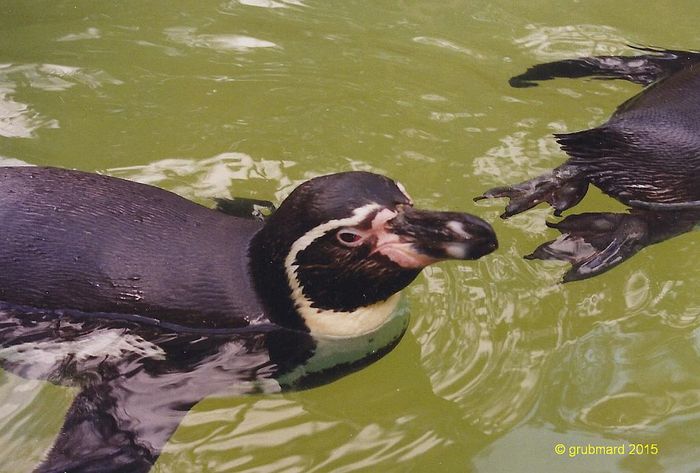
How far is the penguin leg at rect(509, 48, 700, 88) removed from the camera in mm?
3936

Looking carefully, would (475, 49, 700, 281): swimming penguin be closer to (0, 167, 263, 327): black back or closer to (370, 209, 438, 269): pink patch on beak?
(370, 209, 438, 269): pink patch on beak

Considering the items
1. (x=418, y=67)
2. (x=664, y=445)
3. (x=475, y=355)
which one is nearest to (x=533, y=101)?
(x=418, y=67)

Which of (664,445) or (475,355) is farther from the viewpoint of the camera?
(475,355)

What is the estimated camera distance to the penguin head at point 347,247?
2.25 metres

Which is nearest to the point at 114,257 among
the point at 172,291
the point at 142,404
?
the point at 172,291

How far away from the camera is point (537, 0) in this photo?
16.4 feet

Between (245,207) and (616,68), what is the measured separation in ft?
6.45

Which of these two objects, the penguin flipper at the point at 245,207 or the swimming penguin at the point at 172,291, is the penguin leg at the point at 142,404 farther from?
the penguin flipper at the point at 245,207

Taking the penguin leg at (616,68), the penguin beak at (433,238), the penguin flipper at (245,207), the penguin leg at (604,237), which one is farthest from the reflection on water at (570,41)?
the penguin beak at (433,238)

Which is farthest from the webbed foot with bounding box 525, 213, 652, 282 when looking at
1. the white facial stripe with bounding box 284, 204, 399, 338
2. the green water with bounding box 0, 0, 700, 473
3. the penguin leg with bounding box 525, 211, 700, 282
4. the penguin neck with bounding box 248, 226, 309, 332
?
the penguin neck with bounding box 248, 226, 309, 332

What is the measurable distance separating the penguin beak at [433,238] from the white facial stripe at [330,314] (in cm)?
23

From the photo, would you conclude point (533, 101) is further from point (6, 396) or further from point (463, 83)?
point (6, 396)

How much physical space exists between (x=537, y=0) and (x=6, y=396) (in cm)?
383

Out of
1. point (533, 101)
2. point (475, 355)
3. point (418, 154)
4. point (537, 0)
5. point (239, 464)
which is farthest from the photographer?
point (537, 0)
